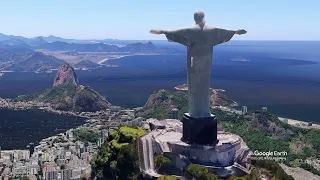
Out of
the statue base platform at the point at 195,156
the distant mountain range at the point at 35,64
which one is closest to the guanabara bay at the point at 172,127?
the statue base platform at the point at 195,156

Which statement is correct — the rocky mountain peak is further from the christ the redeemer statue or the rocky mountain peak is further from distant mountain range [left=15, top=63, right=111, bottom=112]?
the christ the redeemer statue

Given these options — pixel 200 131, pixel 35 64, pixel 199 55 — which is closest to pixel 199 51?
pixel 199 55

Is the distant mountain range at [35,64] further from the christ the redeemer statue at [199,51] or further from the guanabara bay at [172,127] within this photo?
the christ the redeemer statue at [199,51]

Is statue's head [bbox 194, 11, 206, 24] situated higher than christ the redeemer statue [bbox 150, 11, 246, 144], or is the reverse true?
A: statue's head [bbox 194, 11, 206, 24]

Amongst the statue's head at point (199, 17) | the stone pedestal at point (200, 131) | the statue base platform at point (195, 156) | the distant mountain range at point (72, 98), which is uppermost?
the statue's head at point (199, 17)

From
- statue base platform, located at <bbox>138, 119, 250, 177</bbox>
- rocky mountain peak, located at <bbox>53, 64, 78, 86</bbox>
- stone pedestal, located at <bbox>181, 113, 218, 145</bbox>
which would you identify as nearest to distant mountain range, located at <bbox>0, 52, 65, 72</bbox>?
rocky mountain peak, located at <bbox>53, 64, 78, 86</bbox>

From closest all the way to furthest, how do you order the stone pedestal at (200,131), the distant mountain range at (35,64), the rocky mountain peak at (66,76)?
the stone pedestal at (200,131)
the rocky mountain peak at (66,76)
the distant mountain range at (35,64)

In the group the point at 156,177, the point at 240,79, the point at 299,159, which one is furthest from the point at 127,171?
the point at 240,79

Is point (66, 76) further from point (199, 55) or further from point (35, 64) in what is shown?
point (35, 64)
